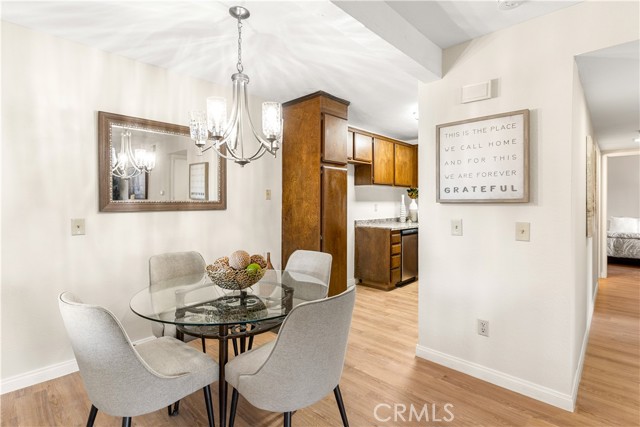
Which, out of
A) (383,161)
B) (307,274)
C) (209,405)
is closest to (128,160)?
(307,274)

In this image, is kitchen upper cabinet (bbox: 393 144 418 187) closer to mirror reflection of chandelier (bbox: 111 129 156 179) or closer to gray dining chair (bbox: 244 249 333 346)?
gray dining chair (bbox: 244 249 333 346)

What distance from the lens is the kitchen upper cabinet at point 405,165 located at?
505 cm

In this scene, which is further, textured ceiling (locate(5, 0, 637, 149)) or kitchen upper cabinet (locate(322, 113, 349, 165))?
kitchen upper cabinet (locate(322, 113, 349, 165))

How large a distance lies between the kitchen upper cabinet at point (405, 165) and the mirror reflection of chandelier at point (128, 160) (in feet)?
11.4

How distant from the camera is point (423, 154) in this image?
2.44 m

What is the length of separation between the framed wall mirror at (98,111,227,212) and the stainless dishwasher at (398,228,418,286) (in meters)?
2.66

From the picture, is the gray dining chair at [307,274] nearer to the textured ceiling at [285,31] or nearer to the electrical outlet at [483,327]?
the electrical outlet at [483,327]

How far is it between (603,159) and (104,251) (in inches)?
271

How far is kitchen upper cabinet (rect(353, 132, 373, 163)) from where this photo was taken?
4.29 meters

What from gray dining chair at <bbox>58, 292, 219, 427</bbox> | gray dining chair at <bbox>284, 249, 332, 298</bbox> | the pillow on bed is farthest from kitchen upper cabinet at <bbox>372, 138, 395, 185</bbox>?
the pillow on bed

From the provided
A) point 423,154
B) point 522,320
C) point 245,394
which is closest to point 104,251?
point 245,394

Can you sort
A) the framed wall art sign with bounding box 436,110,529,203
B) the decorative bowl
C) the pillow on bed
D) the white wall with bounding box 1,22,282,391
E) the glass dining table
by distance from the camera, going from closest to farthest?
1. the glass dining table
2. the decorative bowl
3. the framed wall art sign with bounding box 436,110,529,203
4. the white wall with bounding box 1,22,282,391
5. the pillow on bed

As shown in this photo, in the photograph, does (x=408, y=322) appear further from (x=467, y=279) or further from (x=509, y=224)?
(x=509, y=224)

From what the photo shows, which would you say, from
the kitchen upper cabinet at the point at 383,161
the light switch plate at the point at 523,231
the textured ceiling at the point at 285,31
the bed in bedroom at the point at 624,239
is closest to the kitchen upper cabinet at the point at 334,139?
the textured ceiling at the point at 285,31
